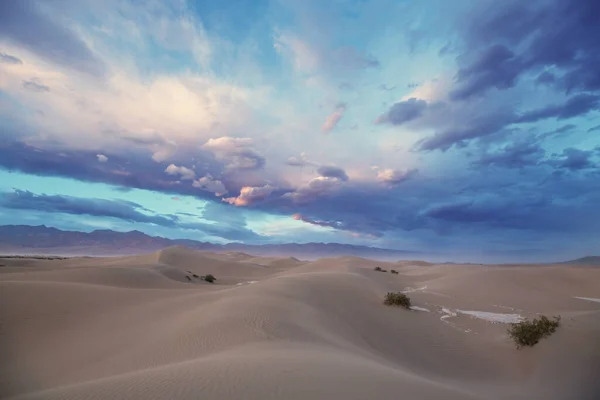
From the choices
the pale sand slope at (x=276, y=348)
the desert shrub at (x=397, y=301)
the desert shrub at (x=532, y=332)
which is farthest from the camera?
the desert shrub at (x=397, y=301)

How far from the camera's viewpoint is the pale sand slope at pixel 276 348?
17.6 ft

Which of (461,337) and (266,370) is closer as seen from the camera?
(266,370)

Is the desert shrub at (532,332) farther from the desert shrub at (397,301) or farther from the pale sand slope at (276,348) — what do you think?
the desert shrub at (397,301)

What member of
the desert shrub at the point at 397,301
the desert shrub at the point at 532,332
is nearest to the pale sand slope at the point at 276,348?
the desert shrub at the point at 532,332

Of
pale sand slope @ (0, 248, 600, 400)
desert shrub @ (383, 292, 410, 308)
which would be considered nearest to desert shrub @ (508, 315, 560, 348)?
pale sand slope @ (0, 248, 600, 400)

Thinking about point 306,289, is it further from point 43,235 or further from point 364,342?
point 43,235

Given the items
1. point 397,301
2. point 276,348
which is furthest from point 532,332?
point 276,348

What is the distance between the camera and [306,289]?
61.2ft

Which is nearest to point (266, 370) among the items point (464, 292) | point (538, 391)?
point (538, 391)

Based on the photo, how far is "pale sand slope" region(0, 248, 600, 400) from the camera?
5367 millimetres

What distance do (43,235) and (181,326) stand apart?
22274 cm

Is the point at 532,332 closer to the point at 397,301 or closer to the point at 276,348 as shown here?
the point at 397,301

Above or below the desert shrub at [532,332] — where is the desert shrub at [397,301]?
above

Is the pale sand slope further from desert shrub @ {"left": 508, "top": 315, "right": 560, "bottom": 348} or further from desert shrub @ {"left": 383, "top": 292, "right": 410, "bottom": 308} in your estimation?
desert shrub @ {"left": 383, "top": 292, "right": 410, "bottom": 308}
